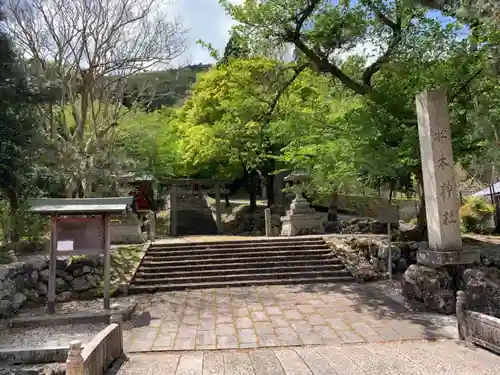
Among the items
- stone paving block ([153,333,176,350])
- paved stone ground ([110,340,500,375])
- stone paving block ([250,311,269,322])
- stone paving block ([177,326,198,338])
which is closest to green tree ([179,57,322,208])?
stone paving block ([250,311,269,322])

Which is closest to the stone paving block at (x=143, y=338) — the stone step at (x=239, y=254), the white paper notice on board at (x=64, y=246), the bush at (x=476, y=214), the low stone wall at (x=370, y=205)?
the white paper notice on board at (x=64, y=246)

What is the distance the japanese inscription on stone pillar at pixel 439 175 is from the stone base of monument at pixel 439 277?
8.3 inches

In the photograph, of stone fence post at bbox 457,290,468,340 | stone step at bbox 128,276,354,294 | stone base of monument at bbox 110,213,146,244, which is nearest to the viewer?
A: stone fence post at bbox 457,290,468,340

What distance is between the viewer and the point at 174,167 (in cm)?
2197

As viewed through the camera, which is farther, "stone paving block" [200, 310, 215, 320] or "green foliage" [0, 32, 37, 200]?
"green foliage" [0, 32, 37, 200]

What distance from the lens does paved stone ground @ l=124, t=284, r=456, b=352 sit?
631cm

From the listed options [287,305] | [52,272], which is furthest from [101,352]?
[287,305]

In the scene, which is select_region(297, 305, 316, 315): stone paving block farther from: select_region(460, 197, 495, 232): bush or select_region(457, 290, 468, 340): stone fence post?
select_region(460, 197, 495, 232): bush

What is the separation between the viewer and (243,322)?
7.30 metres

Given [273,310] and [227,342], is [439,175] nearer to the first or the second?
[273,310]

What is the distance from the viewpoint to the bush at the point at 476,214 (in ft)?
54.0

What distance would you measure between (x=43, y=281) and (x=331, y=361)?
7845mm

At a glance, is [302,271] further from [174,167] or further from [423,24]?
[174,167]

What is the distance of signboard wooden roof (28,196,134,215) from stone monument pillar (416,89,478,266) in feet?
21.1
